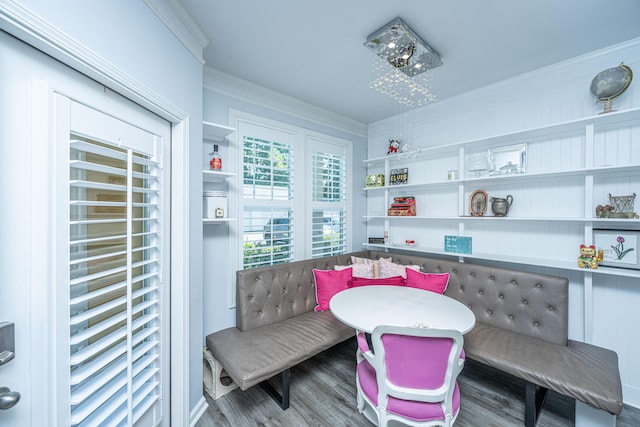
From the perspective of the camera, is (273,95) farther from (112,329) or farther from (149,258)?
(112,329)

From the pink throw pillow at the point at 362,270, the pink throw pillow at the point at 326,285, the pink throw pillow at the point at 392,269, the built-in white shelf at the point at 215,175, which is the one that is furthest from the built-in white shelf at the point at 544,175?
the built-in white shelf at the point at 215,175

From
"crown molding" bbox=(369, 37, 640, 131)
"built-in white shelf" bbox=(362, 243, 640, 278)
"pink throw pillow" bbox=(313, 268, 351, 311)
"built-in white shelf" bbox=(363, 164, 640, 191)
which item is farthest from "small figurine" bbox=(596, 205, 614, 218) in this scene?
"pink throw pillow" bbox=(313, 268, 351, 311)

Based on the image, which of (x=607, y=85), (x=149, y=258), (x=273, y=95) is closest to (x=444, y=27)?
(x=607, y=85)

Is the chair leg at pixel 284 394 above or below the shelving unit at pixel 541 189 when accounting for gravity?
below

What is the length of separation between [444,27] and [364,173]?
221 cm

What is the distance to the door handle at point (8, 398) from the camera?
2.49ft

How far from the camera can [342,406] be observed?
1.91 meters

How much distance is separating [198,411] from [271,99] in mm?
2831

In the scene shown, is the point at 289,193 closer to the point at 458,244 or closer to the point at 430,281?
the point at 430,281

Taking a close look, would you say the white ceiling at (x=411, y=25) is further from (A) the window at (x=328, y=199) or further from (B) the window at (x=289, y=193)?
(A) the window at (x=328, y=199)

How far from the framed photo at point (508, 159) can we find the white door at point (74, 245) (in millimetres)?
2940

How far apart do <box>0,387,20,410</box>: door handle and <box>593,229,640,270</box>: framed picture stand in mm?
3432

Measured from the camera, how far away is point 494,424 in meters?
1.73

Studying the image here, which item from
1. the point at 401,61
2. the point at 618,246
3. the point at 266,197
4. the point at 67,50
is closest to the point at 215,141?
the point at 266,197
